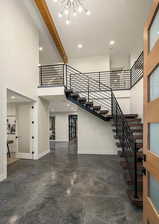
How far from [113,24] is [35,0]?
3.15m

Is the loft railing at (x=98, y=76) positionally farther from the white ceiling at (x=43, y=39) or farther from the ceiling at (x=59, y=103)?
the white ceiling at (x=43, y=39)

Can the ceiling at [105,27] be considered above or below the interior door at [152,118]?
above

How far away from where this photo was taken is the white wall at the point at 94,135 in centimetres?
630

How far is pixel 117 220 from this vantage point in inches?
80.0

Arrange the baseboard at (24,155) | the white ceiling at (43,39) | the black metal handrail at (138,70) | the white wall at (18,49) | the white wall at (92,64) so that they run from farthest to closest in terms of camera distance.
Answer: the white wall at (92,64) < the baseboard at (24,155) < the white ceiling at (43,39) < the black metal handrail at (138,70) < the white wall at (18,49)

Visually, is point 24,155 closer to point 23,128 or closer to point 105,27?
point 23,128

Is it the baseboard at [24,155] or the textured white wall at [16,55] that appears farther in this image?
the baseboard at [24,155]

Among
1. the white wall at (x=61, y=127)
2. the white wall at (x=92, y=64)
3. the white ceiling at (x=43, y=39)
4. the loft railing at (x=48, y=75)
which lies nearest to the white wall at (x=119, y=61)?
the white wall at (x=92, y=64)

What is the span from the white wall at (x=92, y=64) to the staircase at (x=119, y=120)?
95cm

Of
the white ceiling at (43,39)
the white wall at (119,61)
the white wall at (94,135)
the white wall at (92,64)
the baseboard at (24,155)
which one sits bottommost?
the baseboard at (24,155)

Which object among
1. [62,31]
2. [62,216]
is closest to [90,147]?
[62,216]

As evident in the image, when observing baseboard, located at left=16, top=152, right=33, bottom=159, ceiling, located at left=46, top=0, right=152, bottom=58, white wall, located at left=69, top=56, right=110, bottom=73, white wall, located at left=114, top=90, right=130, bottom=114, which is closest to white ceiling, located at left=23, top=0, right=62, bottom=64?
ceiling, located at left=46, top=0, right=152, bottom=58

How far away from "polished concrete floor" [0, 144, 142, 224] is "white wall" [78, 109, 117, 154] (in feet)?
6.86

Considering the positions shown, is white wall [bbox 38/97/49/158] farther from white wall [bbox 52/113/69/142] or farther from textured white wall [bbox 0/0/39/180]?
white wall [bbox 52/113/69/142]
